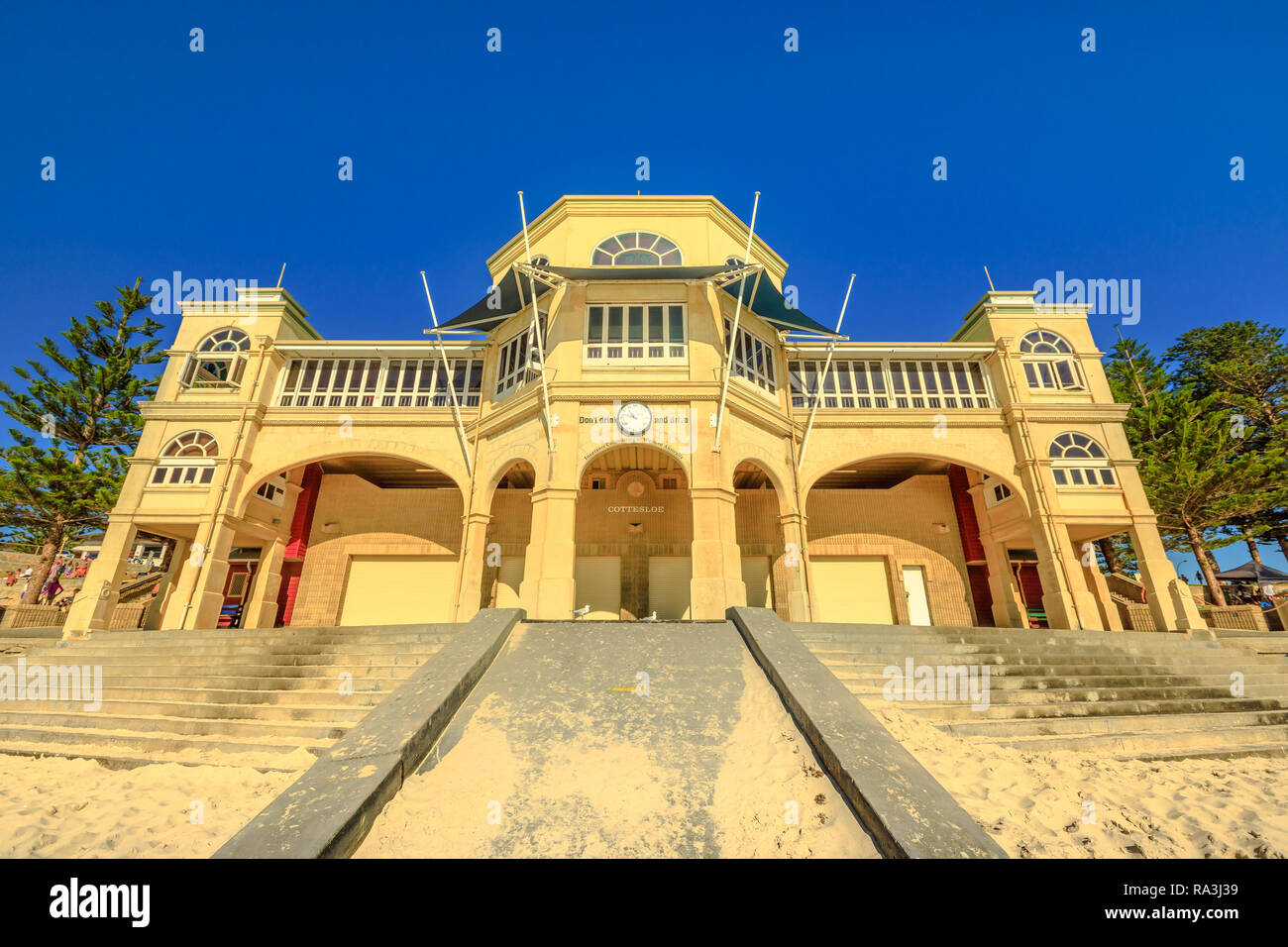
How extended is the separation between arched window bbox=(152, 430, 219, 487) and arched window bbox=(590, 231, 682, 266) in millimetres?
12988

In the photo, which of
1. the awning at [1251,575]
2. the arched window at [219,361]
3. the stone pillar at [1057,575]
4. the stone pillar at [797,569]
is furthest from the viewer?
the awning at [1251,575]

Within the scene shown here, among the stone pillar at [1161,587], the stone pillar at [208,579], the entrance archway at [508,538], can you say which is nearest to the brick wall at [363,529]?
the entrance archway at [508,538]

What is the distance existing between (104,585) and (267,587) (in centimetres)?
463

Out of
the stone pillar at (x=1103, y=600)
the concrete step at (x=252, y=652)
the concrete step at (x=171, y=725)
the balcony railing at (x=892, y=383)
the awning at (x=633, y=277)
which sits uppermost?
the awning at (x=633, y=277)

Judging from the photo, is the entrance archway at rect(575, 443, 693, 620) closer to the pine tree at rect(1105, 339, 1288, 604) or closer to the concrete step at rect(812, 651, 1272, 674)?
the concrete step at rect(812, 651, 1272, 674)

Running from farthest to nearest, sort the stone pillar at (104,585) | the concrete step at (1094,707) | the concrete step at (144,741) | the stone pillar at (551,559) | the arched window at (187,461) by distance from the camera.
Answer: the arched window at (187,461)
the stone pillar at (104,585)
the stone pillar at (551,559)
the concrete step at (1094,707)
the concrete step at (144,741)

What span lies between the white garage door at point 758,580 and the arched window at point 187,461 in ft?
55.6

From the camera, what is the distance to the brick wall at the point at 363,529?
60.0ft

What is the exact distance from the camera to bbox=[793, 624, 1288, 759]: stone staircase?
652 cm

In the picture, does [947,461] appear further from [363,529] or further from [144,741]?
[363,529]

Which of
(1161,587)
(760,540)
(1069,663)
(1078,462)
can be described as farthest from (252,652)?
(1161,587)

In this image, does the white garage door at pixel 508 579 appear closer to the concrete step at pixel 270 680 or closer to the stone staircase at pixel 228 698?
the stone staircase at pixel 228 698

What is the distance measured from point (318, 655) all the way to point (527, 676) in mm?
3662

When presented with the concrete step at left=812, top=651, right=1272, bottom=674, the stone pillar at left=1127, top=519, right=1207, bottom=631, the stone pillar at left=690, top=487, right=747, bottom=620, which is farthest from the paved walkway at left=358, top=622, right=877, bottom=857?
the stone pillar at left=1127, top=519, right=1207, bottom=631
